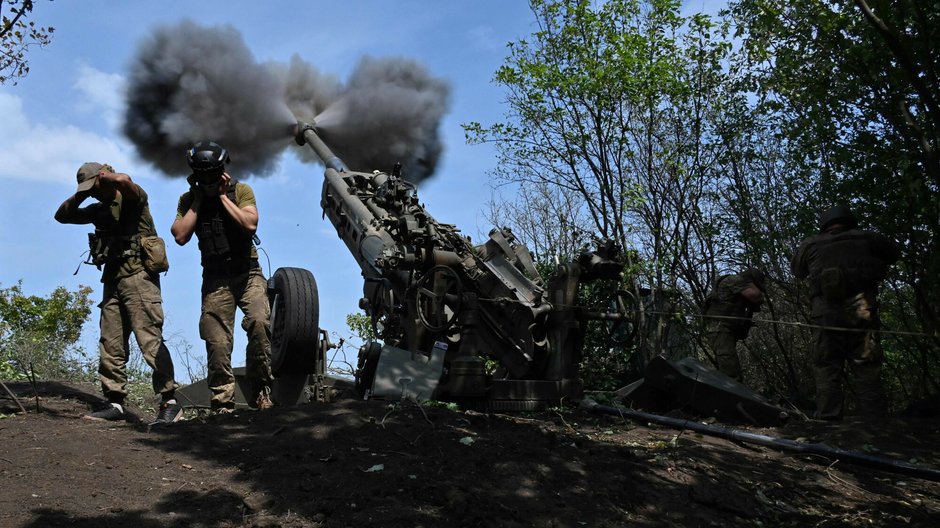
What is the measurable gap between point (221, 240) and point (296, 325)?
1.04 meters

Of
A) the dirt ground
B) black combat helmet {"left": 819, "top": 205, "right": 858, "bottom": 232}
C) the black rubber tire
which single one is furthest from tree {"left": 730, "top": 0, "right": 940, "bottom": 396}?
the black rubber tire

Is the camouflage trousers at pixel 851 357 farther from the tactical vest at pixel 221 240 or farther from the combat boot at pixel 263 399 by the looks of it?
the tactical vest at pixel 221 240

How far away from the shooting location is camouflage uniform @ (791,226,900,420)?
7109 millimetres

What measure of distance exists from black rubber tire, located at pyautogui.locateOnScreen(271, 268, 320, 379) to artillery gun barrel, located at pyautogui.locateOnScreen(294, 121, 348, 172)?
9.45 feet

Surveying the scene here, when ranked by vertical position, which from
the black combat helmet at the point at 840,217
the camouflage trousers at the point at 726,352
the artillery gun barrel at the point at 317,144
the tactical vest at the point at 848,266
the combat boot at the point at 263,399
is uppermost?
the artillery gun barrel at the point at 317,144

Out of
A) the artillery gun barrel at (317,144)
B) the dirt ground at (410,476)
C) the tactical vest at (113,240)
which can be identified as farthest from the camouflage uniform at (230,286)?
the artillery gun barrel at (317,144)

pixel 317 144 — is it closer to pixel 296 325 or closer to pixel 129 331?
pixel 296 325

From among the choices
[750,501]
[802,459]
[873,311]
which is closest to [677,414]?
[802,459]

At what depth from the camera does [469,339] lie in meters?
7.08

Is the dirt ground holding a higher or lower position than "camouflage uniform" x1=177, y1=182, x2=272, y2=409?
lower

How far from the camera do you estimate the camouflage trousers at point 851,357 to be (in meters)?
7.10

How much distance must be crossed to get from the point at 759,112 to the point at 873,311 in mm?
4118

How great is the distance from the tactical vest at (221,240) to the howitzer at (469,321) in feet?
2.25

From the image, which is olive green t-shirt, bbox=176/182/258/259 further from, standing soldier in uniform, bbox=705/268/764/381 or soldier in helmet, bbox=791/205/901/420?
standing soldier in uniform, bbox=705/268/764/381
